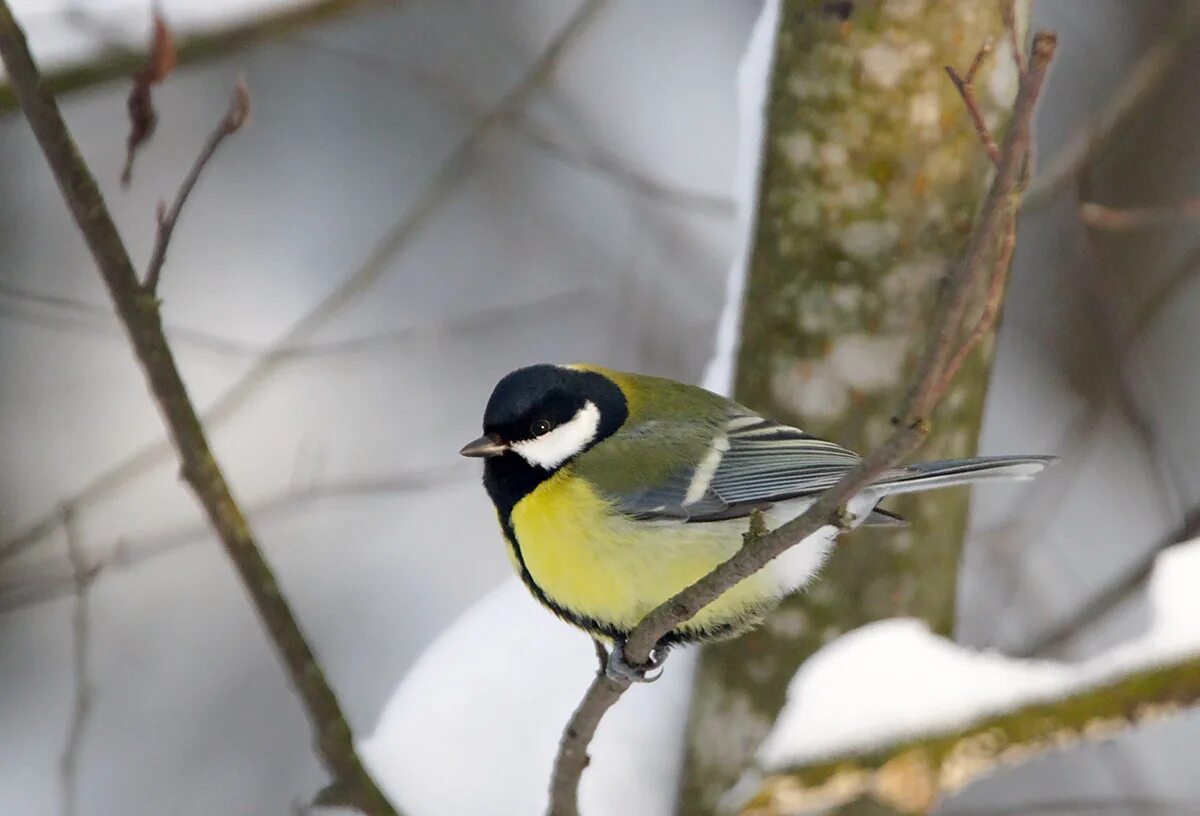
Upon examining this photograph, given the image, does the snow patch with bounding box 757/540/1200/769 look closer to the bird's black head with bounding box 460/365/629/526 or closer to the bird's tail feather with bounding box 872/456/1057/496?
the bird's tail feather with bounding box 872/456/1057/496

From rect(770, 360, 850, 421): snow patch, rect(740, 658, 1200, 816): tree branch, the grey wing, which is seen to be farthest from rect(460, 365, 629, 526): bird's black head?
rect(740, 658, 1200, 816): tree branch

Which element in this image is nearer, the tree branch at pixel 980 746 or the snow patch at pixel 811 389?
the tree branch at pixel 980 746

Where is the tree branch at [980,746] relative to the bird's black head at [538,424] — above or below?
below

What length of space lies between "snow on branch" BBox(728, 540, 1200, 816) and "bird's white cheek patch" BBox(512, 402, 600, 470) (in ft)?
1.66

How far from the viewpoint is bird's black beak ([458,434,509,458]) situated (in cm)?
164

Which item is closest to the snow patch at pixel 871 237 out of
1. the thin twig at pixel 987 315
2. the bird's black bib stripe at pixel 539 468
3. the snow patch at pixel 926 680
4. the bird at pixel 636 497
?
the bird at pixel 636 497

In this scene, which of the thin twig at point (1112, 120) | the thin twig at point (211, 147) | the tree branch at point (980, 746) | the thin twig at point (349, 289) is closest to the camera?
the thin twig at point (211, 147)

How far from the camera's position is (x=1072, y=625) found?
2365 millimetres

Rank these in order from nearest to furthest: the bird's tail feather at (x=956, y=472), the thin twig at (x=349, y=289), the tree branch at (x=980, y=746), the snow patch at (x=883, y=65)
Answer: the bird's tail feather at (x=956, y=472) → the tree branch at (x=980, y=746) → the snow patch at (x=883, y=65) → the thin twig at (x=349, y=289)

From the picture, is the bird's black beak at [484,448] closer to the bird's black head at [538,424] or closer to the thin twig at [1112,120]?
the bird's black head at [538,424]

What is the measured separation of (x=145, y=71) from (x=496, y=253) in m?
3.88

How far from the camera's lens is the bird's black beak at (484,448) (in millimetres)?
1644

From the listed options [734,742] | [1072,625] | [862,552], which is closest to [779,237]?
[862,552]

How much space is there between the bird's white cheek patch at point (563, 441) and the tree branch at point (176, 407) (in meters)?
0.41
